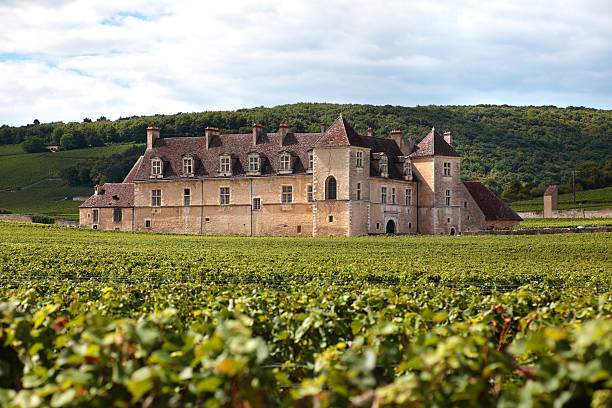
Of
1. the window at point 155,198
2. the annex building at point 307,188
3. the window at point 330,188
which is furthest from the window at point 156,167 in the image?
the window at point 330,188

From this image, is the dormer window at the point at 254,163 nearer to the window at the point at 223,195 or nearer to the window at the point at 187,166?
the window at the point at 223,195

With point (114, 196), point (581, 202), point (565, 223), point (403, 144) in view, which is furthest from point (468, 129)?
point (114, 196)

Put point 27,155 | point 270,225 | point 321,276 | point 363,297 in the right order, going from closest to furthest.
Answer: point 363,297 < point 321,276 < point 270,225 < point 27,155

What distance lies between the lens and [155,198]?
67500mm

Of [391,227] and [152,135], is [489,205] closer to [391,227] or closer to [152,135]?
[391,227]

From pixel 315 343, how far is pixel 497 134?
142 metres

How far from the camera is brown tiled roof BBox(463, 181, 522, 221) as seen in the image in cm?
6619

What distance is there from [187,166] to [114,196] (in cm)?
1099

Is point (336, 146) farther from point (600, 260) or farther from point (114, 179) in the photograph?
point (114, 179)

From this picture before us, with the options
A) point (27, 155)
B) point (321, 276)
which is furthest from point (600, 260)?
point (27, 155)

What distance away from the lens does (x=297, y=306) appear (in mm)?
7945

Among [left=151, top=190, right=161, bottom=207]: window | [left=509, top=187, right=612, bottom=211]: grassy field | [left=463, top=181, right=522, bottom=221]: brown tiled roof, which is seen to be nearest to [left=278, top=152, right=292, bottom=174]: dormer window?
[left=151, top=190, right=161, bottom=207]: window

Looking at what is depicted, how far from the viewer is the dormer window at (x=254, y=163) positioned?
6356 cm

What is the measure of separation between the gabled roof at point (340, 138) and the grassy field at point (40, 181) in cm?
4702
